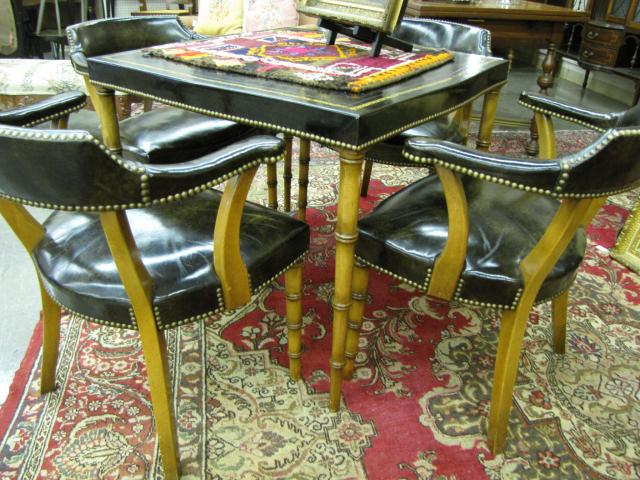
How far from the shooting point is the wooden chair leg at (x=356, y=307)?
143 centimetres

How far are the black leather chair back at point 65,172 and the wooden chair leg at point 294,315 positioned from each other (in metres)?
0.61

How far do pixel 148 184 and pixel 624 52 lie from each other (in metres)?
4.79

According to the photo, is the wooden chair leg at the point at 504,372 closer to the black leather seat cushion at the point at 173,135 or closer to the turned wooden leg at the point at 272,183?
the black leather seat cushion at the point at 173,135

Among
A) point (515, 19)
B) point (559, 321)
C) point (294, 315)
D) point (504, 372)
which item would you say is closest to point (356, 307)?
point (294, 315)

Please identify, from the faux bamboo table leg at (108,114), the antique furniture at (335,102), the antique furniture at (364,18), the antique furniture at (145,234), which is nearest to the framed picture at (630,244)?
the antique furniture at (335,102)

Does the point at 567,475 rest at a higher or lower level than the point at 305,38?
lower

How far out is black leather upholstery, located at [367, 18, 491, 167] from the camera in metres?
2.00

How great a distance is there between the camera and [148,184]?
3.00 ft

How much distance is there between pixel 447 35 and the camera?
216 centimetres

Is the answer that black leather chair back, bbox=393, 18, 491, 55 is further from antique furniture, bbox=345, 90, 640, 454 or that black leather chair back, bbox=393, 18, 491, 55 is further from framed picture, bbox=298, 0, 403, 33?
antique furniture, bbox=345, 90, 640, 454

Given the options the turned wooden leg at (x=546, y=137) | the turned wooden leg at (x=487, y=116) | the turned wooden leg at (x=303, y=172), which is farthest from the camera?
the turned wooden leg at (x=303, y=172)

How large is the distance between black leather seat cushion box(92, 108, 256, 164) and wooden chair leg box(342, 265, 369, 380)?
0.89 meters

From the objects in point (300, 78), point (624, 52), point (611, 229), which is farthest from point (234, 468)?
point (624, 52)

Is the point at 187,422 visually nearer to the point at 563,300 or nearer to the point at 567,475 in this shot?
the point at 567,475
